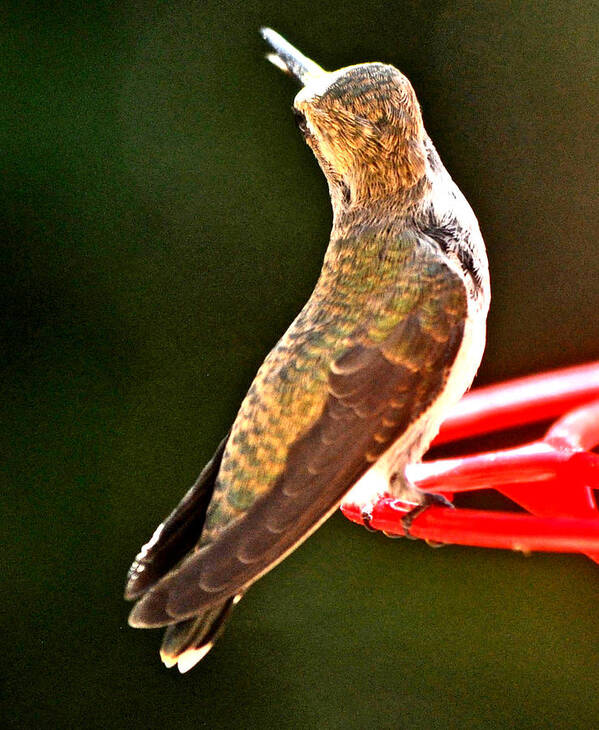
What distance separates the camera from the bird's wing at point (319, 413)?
1586 mm

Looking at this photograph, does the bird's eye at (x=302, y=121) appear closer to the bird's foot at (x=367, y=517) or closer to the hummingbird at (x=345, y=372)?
the hummingbird at (x=345, y=372)

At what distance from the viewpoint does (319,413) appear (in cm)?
182

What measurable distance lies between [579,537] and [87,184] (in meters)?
2.53

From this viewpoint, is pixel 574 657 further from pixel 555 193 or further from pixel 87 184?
pixel 87 184

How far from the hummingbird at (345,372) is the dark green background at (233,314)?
4.67 feet

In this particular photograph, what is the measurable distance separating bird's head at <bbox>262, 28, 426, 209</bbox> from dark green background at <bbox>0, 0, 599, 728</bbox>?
1.48 m

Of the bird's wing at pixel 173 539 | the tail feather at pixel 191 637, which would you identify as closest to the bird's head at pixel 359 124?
the bird's wing at pixel 173 539

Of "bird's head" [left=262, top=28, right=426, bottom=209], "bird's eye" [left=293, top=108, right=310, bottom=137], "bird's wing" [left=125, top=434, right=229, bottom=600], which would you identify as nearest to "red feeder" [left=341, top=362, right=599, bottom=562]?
"bird's wing" [left=125, top=434, right=229, bottom=600]

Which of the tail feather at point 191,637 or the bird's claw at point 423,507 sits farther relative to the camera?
the tail feather at point 191,637

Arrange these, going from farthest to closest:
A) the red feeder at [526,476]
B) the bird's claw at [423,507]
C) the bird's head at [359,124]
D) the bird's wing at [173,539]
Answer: the bird's head at [359,124] < the bird's wing at [173,539] < the bird's claw at [423,507] < the red feeder at [526,476]

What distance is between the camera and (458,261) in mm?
1932

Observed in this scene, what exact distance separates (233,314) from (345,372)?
5.80 feet

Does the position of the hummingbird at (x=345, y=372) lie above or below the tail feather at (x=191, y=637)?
above

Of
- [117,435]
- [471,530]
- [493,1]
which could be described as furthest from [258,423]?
[493,1]
